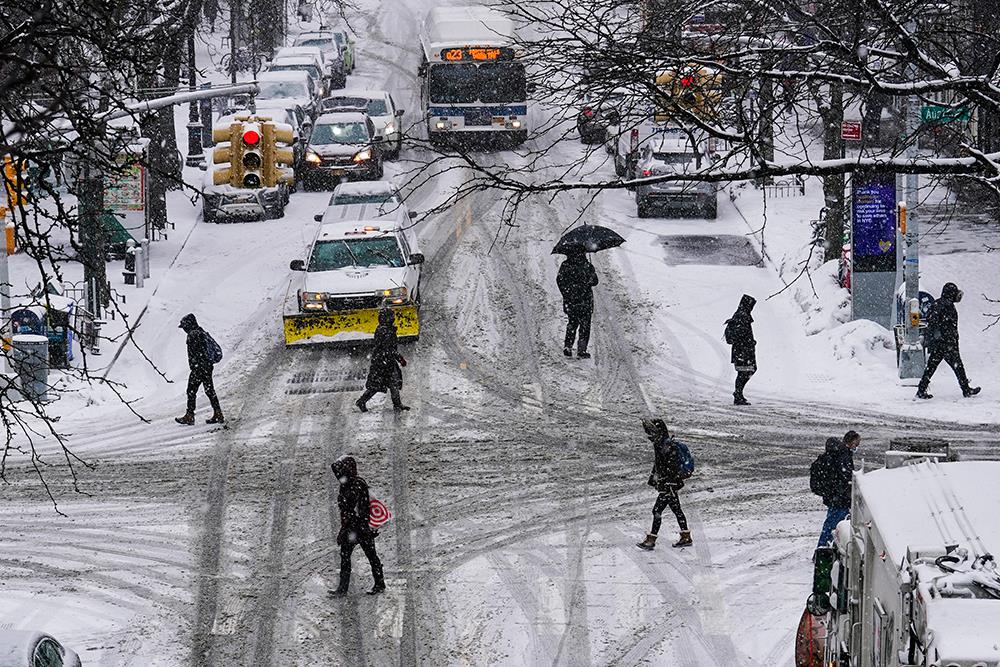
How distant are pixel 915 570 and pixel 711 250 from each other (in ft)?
72.4

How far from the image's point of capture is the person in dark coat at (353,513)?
13.4 metres

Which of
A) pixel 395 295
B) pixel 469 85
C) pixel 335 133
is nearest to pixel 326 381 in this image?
pixel 395 295

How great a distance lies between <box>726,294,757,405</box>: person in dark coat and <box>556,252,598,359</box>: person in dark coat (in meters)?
2.68

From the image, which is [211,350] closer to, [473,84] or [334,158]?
[334,158]

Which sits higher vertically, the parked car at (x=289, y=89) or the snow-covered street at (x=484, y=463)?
the parked car at (x=289, y=89)

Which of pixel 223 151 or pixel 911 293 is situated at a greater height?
pixel 223 151

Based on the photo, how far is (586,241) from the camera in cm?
2203

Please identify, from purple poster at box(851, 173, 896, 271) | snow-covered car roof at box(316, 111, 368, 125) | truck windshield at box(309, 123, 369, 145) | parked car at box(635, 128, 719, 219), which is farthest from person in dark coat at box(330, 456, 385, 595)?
snow-covered car roof at box(316, 111, 368, 125)

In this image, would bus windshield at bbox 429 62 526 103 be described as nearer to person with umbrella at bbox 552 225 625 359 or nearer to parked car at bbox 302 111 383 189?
parked car at bbox 302 111 383 189

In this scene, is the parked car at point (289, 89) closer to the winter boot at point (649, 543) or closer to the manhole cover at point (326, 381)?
the manhole cover at point (326, 381)

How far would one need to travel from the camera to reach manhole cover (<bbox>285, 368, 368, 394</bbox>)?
825 inches

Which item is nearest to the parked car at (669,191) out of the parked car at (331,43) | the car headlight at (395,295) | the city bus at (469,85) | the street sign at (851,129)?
the city bus at (469,85)

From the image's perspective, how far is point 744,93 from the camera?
9375 millimetres

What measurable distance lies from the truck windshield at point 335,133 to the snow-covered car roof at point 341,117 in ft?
0.40
